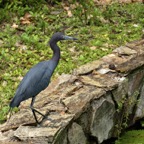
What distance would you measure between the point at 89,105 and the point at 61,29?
3.21m

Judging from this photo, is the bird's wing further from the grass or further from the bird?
the grass

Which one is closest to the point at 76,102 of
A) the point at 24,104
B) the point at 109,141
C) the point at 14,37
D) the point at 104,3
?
the point at 24,104

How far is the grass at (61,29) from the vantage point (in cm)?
699

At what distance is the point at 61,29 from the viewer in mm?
8156

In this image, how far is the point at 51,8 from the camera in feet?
29.1

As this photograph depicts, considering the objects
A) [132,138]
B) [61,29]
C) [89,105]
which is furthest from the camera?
[61,29]

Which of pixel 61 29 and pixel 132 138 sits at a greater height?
pixel 61 29

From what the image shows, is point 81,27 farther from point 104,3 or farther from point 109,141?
point 109,141

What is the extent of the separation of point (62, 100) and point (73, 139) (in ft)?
1.61

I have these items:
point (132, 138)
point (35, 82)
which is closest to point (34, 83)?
point (35, 82)

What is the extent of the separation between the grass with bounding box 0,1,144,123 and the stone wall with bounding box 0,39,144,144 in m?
0.96

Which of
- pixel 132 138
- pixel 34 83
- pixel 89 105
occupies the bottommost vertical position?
pixel 132 138

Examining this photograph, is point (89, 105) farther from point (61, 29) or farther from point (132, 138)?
point (61, 29)

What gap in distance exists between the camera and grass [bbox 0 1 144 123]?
22.9 feet
